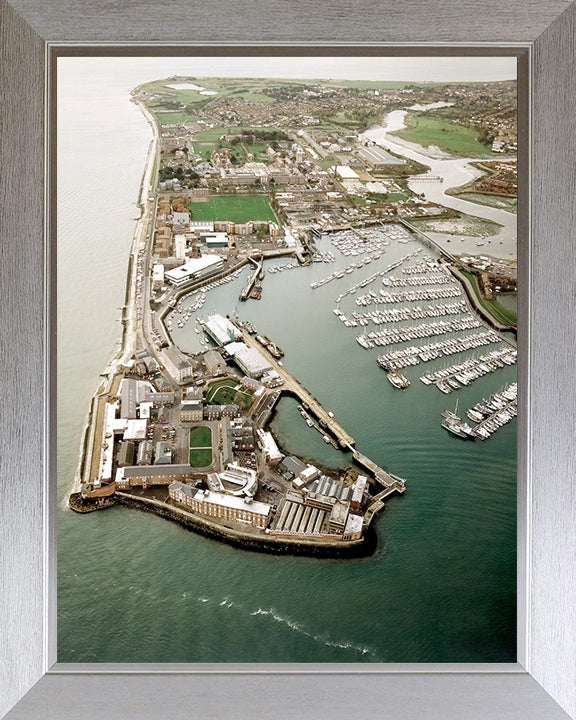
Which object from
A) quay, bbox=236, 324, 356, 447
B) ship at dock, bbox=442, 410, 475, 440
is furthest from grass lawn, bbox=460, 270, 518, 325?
quay, bbox=236, 324, 356, 447

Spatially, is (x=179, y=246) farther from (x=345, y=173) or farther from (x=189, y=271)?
(x=345, y=173)

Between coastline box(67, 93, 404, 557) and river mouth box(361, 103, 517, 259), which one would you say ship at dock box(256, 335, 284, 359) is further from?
river mouth box(361, 103, 517, 259)

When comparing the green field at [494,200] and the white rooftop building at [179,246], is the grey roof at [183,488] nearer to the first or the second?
the white rooftop building at [179,246]

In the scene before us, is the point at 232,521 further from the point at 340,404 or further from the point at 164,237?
the point at 164,237

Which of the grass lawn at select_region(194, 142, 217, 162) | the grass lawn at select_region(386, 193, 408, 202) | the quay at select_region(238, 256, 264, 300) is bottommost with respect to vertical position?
the quay at select_region(238, 256, 264, 300)

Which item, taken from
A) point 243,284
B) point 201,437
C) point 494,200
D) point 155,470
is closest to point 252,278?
point 243,284

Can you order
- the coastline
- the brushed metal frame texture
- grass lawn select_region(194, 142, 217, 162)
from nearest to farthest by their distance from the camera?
the brushed metal frame texture, the coastline, grass lawn select_region(194, 142, 217, 162)
